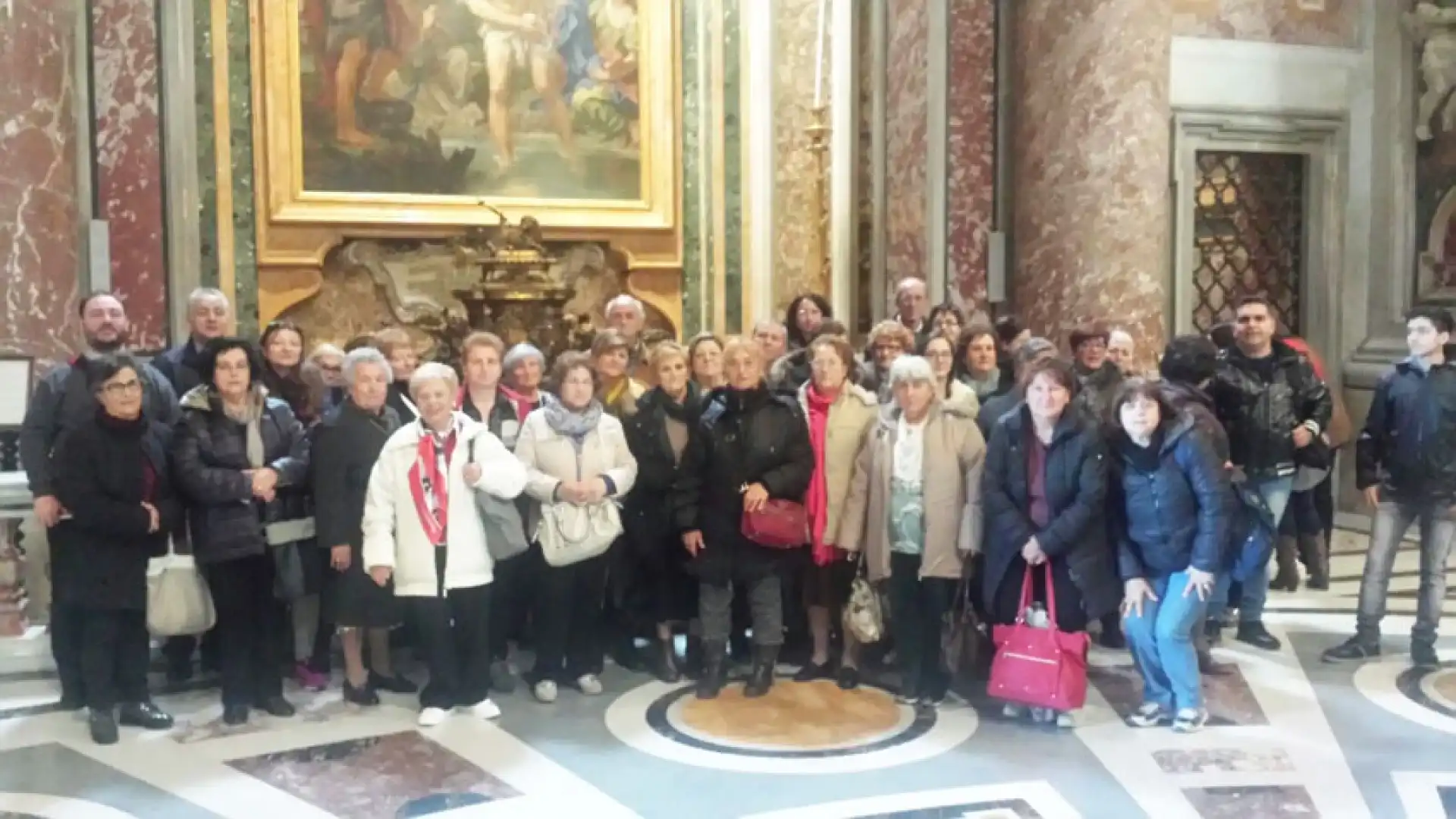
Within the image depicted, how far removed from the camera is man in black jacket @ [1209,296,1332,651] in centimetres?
650

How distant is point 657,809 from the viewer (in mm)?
4629

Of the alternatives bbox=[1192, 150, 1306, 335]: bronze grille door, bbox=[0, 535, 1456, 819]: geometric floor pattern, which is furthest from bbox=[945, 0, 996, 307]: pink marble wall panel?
bbox=[0, 535, 1456, 819]: geometric floor pattern

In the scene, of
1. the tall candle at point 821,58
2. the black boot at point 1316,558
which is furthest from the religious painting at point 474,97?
the black boot at point 1316,558

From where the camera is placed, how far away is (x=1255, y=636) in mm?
6699

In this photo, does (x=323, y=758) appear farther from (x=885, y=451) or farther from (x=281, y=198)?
(x=281, y=198)

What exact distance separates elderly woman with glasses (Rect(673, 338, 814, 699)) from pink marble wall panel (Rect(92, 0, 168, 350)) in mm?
4207

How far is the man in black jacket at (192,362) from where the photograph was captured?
6.05m

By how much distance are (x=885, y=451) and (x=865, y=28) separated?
513 centimetres

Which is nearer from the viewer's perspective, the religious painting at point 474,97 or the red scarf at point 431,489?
the red scarf at point 431,489

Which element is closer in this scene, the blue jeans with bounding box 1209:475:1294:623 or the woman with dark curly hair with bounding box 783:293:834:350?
the blue jeans with bounding box 1209:475:1294:623

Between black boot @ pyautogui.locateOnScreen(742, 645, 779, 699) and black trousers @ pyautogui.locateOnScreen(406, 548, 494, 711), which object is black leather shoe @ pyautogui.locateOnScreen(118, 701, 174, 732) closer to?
black trousers @ pyautogui.locateOnScreen(406, 548, 494, 711)

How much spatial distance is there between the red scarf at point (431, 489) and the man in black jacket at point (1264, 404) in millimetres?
3446

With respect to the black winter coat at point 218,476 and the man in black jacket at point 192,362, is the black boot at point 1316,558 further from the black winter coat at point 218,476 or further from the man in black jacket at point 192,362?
the man in black jacket at point 192,362

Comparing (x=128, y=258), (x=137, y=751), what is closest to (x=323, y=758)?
(x=137, y=751)
